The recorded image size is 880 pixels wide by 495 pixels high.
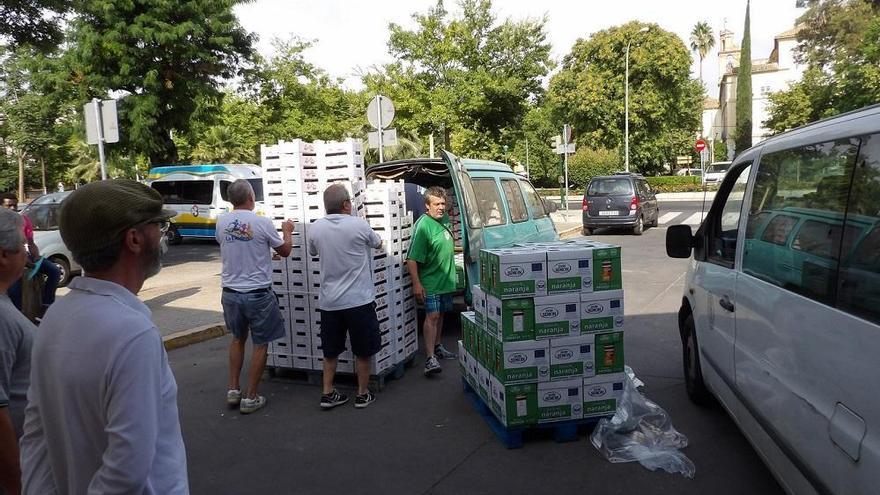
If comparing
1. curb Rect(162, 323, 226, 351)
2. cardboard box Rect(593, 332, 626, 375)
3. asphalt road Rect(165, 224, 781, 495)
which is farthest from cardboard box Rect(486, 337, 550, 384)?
curb Rect(162, 323, 226, 351)

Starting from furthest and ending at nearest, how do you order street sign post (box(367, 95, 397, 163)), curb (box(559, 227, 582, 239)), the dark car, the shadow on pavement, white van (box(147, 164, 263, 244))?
1. white van (box(147, 164, 263, 244))
2. curb (box(559, 227, 582, 239))
3. the dark car
4. street sign post (box(367, 95, 397, 163))
5. the shadow on pavement

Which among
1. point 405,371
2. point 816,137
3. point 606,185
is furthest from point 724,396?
point 606,185

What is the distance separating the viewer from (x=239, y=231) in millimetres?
5035

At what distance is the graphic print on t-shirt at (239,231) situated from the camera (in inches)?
198

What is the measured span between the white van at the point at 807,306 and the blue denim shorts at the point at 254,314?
134 inches

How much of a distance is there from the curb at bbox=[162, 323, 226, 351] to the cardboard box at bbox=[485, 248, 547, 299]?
15.2 ft

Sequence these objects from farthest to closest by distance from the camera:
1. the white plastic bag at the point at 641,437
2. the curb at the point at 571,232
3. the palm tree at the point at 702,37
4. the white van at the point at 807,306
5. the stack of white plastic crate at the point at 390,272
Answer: the palm tree at the point at 702,37 < the curb at the point at 571,232 < the stack of white plastic crate at the point at 390,272 < the white plastic bag at the point at 641,437 < the white van at the point at 807,306

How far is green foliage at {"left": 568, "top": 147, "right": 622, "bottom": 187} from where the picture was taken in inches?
1715

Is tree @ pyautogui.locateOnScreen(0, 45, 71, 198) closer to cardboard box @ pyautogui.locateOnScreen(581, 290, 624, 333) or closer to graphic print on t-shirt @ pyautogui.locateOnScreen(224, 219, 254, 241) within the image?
graphic print on t-shirt @ pyautogui.locateOnScreen(224, 219, 254, 241)

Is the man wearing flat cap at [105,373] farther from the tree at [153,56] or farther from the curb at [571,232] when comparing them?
the tree at [153,56]

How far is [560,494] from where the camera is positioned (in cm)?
361

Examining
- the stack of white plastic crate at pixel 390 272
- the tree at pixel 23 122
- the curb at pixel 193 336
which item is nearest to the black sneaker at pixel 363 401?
the stack of white plastic crate at pixel 390 272

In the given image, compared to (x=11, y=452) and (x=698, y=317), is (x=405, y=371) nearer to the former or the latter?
(x=698, y=317)

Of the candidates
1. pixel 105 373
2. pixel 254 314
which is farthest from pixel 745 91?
pixel 105 373
